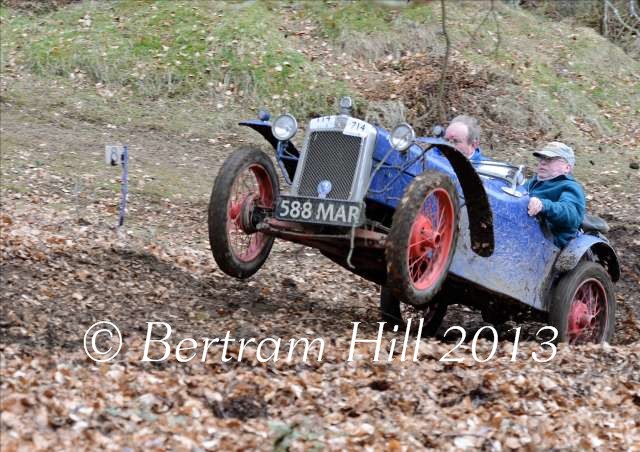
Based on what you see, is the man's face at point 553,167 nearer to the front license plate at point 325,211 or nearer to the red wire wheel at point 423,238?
the red wire wheel at point 423,238

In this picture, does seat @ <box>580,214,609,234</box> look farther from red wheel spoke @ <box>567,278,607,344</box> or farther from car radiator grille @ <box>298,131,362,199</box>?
car radiator grille @ <box>298,131,362,199</box>

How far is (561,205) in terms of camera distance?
8.27m

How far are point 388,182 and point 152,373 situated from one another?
2.35 m

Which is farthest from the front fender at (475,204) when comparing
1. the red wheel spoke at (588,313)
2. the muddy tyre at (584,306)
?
the red wheel spoke at (588,313)

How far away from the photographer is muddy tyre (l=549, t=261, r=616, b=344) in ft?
27.4

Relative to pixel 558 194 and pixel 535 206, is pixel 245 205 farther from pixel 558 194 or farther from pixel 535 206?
pixel 558 194

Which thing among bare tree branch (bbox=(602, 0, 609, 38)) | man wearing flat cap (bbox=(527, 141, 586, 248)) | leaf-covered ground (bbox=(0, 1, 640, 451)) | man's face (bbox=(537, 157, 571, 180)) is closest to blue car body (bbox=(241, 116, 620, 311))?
man wearing flat cap (bbox=(527, 141, 586, 248))

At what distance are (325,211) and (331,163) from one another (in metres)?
0.49

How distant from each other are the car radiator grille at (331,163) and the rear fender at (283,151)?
0.89ft

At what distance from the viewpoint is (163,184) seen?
12.5 m

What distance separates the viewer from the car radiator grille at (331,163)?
752cm

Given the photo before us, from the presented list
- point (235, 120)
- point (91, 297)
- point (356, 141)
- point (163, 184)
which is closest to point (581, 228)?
point (356, 141)

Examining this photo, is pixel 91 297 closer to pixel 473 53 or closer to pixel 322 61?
pixel 322 61

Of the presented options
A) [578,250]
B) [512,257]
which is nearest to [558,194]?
[578,250]
